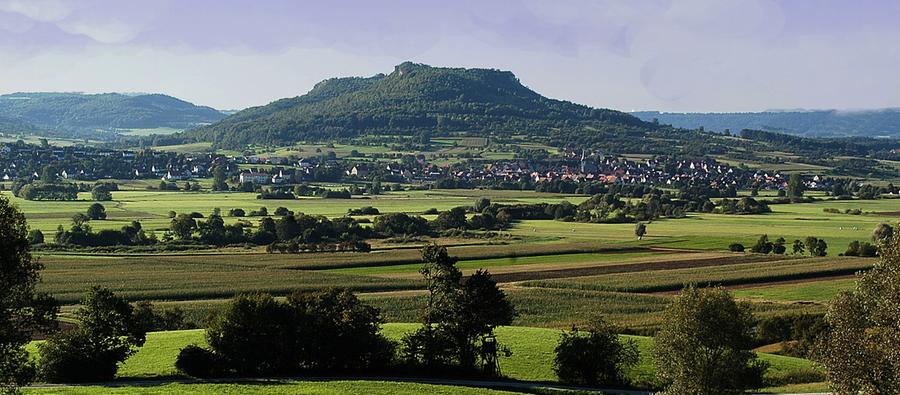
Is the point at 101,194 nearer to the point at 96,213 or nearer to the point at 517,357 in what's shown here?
the point at 96,213

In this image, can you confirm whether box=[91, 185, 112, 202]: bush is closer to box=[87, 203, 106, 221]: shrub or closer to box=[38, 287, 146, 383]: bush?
box=[87, 203, 106, 221]: shrub

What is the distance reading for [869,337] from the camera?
979 inches

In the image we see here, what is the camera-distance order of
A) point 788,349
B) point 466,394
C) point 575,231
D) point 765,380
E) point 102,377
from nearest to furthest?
1. point 466,394
2. point 102,377
3. point 765,380
4. point 788,349
5. point 575,231

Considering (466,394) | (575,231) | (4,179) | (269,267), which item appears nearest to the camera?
(466,394)

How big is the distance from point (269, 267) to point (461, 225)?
35621 mm

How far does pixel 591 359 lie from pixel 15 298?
74.2 ft

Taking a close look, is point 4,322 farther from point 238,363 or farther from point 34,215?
point 34,215

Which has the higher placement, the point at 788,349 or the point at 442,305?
the point at 442,305

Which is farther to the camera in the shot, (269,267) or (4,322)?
(269,267)

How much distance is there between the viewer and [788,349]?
46.6 meters

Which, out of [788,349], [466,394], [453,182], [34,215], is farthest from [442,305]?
[453,182]

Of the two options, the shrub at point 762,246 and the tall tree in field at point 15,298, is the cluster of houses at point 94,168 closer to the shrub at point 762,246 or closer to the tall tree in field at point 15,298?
the shrub at point 762,246

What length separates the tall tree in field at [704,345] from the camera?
31.1 m

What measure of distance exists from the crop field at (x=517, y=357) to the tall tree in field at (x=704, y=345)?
20.3ft
